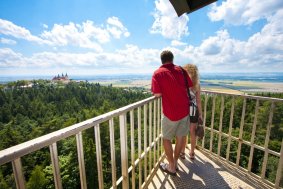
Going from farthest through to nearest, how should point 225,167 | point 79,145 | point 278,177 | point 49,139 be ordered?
point 225,167 < point 278,177 < point 79,145 < point 49,139

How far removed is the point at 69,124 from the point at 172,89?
34.9 m

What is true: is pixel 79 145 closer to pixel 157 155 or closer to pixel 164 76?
pixel 164 76

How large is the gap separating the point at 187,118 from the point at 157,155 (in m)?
0.92

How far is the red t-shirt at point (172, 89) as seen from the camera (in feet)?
7.38

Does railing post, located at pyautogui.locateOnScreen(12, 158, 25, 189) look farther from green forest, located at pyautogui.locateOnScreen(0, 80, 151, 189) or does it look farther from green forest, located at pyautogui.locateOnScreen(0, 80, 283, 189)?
green forest, located at pyautogui.locateOnScreen(0, 80, 151, 189)

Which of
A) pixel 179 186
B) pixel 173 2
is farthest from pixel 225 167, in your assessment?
pixel 173 2

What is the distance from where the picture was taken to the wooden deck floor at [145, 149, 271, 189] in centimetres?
254

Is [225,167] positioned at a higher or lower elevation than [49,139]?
lower

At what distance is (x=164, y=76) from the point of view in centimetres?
224

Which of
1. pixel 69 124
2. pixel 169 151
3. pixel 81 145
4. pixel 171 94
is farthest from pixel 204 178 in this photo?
pixel 69 124

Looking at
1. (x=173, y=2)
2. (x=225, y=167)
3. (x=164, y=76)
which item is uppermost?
(x=173, y=2)

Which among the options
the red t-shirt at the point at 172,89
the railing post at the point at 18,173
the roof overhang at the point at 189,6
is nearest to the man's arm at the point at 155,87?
the red t-shirt at the point at 172,89

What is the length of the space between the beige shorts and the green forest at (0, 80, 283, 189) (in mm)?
6302

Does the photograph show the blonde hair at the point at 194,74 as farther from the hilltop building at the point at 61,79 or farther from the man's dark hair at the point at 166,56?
the hilltop building at the point at 61,79
